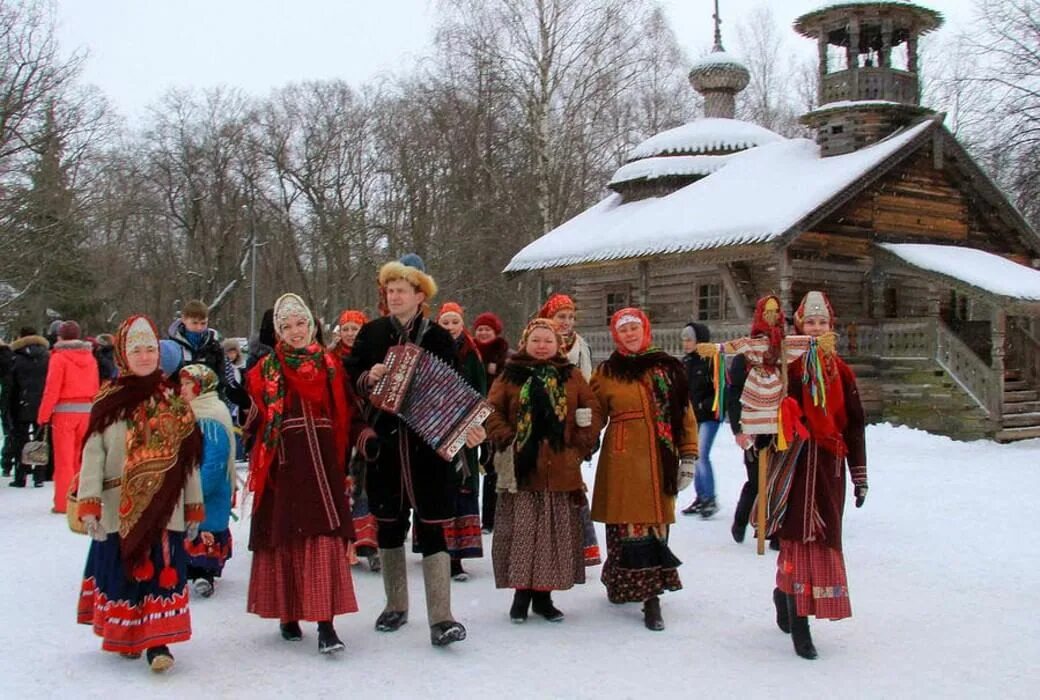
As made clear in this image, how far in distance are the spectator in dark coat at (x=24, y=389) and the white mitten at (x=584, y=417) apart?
335 inches

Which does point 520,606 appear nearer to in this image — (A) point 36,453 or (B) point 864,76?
(A) point 36,453

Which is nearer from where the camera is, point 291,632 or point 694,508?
point 291,632

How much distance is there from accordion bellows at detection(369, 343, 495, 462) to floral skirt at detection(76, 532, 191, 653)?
1312 mm

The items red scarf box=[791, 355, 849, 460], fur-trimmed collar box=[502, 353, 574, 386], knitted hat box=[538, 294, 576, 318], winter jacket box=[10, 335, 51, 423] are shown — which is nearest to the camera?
red scarf box=[791, 355, 849, 460]

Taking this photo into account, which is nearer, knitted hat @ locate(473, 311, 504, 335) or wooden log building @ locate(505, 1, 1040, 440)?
knitted hat @ locate(473, 311, 504, 335)

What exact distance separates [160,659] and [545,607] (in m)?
2.19

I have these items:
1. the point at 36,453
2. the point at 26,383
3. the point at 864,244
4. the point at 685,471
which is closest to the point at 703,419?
the point at 685,471

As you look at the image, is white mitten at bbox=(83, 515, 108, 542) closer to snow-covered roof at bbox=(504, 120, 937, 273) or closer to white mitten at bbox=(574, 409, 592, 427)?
white mitten at bbox=(574, 409, 592, 427)

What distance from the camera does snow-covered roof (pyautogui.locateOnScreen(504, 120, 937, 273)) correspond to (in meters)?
16.9

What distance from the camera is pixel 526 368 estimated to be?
5836mm

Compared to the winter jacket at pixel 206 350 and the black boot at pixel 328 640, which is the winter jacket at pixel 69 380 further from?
the black boot at pixel 328 640

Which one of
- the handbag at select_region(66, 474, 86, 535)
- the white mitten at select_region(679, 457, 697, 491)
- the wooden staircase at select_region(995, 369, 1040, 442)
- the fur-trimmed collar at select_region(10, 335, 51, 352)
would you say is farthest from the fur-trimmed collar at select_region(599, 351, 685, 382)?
the wooden staircase at select_region(995, 369, 1040, 442)

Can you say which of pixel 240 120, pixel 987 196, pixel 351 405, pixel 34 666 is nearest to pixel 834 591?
pixel 351 405

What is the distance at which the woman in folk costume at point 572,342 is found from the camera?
6691 mm
